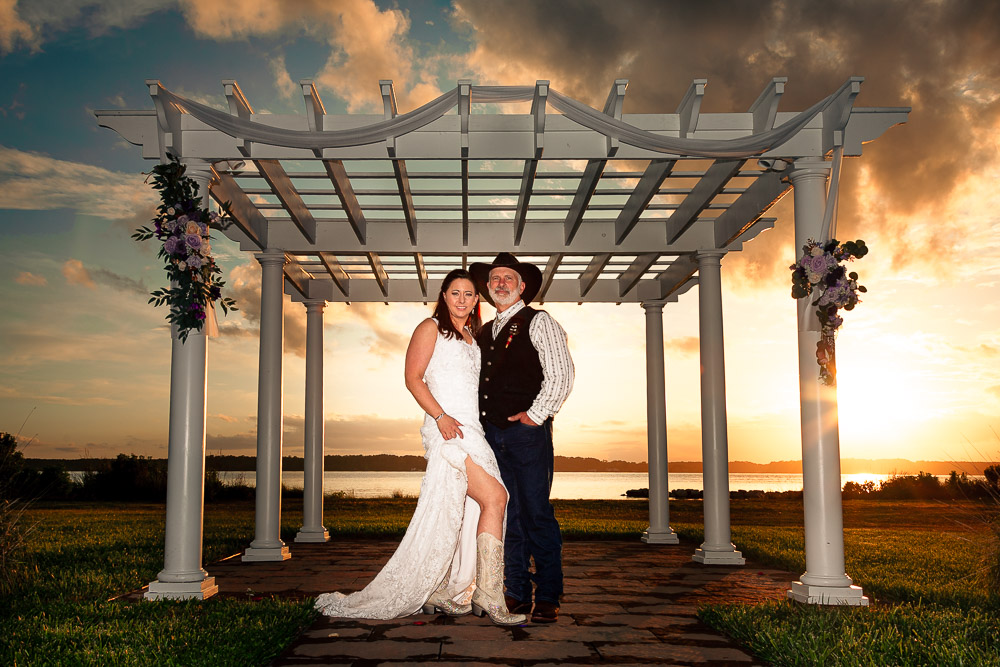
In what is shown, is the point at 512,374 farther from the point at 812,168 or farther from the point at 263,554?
the point at 263,554

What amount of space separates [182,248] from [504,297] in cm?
274

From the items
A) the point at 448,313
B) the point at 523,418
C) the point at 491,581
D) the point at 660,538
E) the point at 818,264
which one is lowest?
the point at 660,538

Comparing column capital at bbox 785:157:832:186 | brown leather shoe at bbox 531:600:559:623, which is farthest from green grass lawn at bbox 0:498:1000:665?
column capital at bbox 785:157:832:186

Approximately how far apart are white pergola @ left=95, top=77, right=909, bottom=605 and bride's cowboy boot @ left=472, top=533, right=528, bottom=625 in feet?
8.13

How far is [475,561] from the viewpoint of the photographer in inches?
222

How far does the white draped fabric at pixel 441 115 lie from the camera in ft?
20.5

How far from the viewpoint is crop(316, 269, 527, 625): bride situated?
5402 mm

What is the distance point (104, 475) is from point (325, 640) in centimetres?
1821

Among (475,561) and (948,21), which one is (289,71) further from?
(948,21)

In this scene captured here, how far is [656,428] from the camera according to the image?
1197 centimetres

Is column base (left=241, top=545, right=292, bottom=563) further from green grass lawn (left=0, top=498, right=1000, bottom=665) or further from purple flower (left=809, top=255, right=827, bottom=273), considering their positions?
purple flower (left=809, top=255, right=827, bottom=273)

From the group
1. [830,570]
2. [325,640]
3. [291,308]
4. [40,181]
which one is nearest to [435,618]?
[325,640]

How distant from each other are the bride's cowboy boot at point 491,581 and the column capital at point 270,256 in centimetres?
570

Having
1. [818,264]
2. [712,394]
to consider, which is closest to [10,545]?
[818,264]
